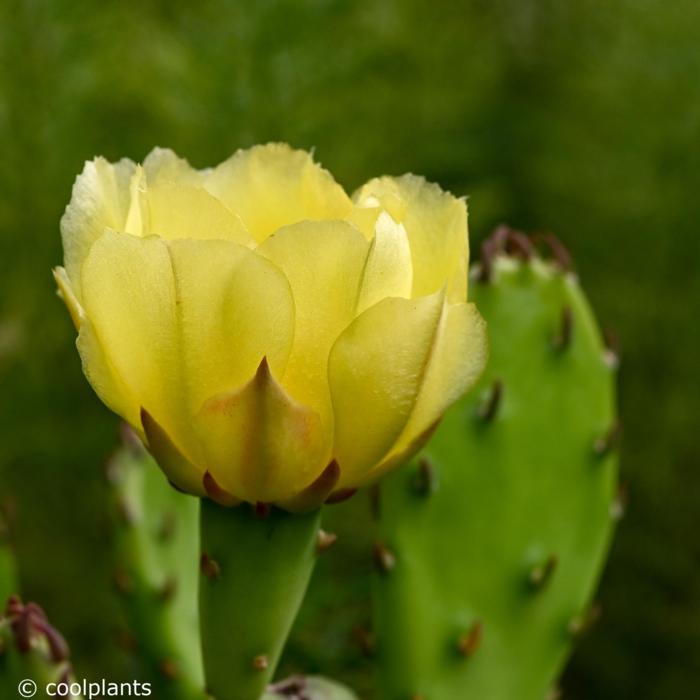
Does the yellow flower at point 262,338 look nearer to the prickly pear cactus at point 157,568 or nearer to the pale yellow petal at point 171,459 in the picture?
the pale yellow petal at point 171,459

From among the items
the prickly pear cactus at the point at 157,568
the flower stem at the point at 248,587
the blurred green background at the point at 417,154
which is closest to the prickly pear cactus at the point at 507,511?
the prickly pear cactus at the point at 157,568

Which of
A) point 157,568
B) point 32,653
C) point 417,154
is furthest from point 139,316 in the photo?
point 417,154

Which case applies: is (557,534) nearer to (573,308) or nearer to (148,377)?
(573,308)

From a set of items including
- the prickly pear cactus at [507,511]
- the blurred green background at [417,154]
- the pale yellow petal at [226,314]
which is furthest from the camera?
the blurred green background at [417,154]

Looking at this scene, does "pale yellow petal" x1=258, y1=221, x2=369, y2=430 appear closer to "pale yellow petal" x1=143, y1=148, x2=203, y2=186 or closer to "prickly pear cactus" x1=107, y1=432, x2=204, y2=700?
"pale yellow petal" x1=143, y1=148, x2=203, y2=186

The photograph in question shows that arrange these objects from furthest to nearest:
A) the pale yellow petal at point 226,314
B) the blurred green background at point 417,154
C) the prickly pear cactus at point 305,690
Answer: the blurred green background at point 417,154 → the prickly pear cactus at point 305,690 → the pale yellow petal at point 226,314

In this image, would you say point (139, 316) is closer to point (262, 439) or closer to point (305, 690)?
point (262, 439)

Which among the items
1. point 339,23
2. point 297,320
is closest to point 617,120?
point 339,23
